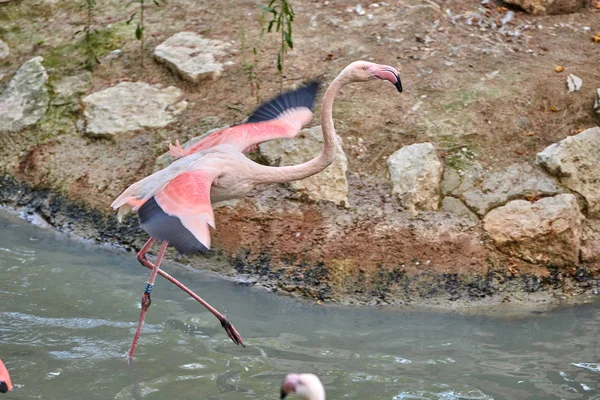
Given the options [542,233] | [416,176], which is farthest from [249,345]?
[542,233]

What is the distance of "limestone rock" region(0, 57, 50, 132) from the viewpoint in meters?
7.51

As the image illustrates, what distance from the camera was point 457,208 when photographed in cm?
630

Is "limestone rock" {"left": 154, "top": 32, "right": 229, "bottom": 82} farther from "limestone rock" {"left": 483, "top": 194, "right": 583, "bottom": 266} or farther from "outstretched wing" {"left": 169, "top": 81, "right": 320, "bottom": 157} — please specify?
"limestone rock" {"left": 483, "top": 194, "right": 583, "bottom": 266}

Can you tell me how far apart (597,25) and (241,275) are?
4085 mm

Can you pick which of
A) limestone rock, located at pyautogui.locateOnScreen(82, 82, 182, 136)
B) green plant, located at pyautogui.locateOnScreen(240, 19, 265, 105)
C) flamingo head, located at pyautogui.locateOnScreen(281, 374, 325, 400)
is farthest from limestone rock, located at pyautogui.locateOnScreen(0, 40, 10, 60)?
flamingo head, located at pyautogui.locateOnScreen(281, 374, 325, 400)

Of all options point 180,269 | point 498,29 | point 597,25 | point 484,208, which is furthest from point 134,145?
point 597,25

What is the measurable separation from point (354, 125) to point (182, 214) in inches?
112

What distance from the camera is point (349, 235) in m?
6.19

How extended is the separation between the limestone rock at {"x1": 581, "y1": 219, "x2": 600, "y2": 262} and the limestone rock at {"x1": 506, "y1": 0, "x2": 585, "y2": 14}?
240cm

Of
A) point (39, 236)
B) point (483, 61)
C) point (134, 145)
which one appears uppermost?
point (483, 61)

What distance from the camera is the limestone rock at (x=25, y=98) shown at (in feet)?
24.6

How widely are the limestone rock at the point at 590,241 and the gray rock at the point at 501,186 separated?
0.34 m

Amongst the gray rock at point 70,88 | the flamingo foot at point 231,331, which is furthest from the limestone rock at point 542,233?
the gray rock at point 70,88

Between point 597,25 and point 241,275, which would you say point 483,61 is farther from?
point 241,275
